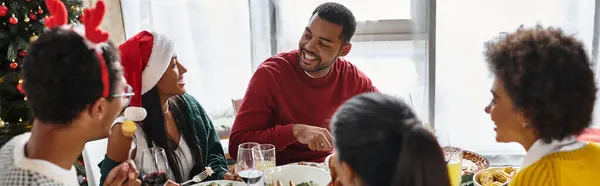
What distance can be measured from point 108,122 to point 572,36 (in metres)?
1.05

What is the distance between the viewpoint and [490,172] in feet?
4.66

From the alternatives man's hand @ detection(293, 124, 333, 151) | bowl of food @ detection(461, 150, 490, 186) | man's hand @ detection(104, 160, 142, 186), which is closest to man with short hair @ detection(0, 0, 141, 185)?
man's hand @ detection(104, 160, 142, 186)

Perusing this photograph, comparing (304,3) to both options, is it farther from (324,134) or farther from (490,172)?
(490,172)

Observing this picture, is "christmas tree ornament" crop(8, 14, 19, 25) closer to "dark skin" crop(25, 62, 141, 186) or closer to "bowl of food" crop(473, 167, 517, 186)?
"dark skin" crop(25, 62, 141, 186)

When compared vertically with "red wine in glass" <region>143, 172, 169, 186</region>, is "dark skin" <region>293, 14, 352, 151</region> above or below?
above

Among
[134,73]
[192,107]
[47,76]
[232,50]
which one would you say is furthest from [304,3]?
[47,76]

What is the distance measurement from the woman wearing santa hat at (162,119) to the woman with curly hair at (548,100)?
2.68 feet

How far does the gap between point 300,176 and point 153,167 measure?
0.44 metres

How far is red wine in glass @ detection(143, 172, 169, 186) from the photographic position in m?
1.31

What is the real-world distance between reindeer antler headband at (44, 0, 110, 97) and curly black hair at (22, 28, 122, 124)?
0.01 meters

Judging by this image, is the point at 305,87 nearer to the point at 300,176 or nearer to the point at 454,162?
the point at 300,176

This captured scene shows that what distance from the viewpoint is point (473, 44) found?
123 inches

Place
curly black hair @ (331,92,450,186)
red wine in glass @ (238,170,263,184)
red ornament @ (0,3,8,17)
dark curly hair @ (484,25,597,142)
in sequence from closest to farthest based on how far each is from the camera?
curly black hair @ (331,92,450,186), dark curly hair @ (484,25,597,142), red wine in glass @ (238,170,263,184), red ornament @ (0,3,8,17)

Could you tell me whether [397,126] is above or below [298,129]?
above
